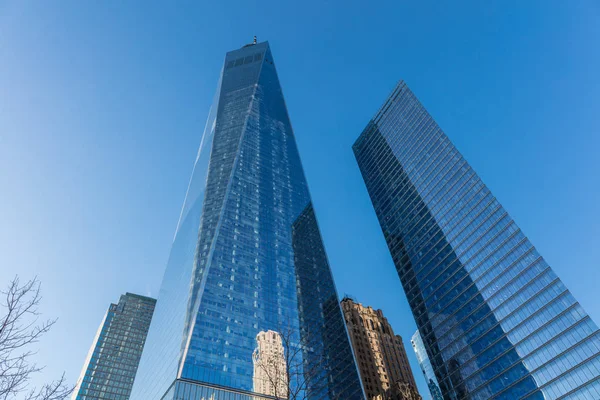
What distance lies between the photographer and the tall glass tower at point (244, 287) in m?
76.7

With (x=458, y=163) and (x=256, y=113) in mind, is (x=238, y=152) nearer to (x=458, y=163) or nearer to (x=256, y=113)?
(x=256, y=113)

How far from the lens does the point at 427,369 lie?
169 meters

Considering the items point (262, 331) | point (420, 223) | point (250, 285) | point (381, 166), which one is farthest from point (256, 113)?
point (262, 331)

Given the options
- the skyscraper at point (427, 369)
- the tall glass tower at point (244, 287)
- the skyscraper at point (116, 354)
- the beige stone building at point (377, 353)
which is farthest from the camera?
the skyscraper at point (116, 354)

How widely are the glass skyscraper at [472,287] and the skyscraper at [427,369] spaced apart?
127 ft

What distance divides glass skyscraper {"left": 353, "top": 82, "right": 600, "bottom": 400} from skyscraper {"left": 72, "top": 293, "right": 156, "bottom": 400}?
117 m

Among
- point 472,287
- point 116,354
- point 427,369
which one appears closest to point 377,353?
point 427,369

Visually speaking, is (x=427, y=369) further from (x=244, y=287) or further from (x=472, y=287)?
(x=244, y=287)

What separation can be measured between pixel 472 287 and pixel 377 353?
47.7 metres

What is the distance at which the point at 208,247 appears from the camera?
10038cm

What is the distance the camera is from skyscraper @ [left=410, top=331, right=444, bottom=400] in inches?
6097

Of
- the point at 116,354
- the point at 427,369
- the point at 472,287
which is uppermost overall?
the point at 116,354

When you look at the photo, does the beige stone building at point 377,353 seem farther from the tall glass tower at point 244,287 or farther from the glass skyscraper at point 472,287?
the tall glass tower at point 244,287

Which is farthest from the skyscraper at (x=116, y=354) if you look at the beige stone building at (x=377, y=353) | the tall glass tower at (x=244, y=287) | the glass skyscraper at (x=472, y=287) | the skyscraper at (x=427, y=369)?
the glass skyscraper at (x=472, y=287)
